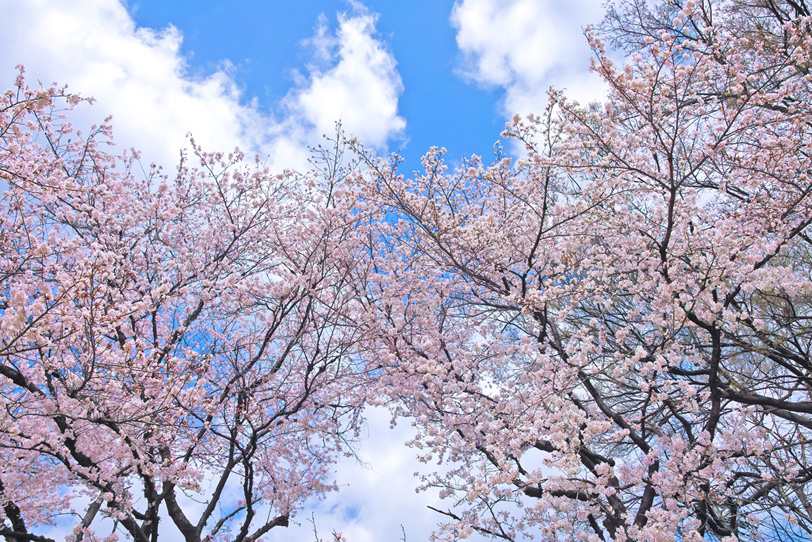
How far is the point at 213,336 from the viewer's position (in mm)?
8133

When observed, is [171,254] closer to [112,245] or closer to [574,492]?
[112,245]

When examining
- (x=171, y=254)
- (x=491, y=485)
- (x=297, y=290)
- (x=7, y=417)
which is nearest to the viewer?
(x=7, y=417)

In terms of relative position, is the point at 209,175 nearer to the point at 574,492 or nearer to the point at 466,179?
the point at 466,179

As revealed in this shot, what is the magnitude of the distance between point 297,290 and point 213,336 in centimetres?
188

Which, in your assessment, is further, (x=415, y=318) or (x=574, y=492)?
(x=415, y=318)

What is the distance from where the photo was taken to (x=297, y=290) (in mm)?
7379

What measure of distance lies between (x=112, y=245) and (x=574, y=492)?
7.58 meters

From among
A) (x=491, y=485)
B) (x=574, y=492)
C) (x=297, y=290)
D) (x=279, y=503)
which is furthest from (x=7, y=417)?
(x=574, y=492)

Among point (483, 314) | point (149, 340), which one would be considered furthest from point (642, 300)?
point (149, 340)

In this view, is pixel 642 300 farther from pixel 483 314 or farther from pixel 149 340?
pixel 149 340

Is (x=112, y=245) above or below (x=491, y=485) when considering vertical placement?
above

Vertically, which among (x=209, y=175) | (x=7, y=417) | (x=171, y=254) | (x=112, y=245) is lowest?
(x=7, y=417)

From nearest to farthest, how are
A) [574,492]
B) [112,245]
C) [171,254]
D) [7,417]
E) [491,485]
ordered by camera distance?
1. [7,417]
2. [491,485]
3. [574,492]
4. [112,245]
5. [171,254]

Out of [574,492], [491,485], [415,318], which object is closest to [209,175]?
[415,318]
